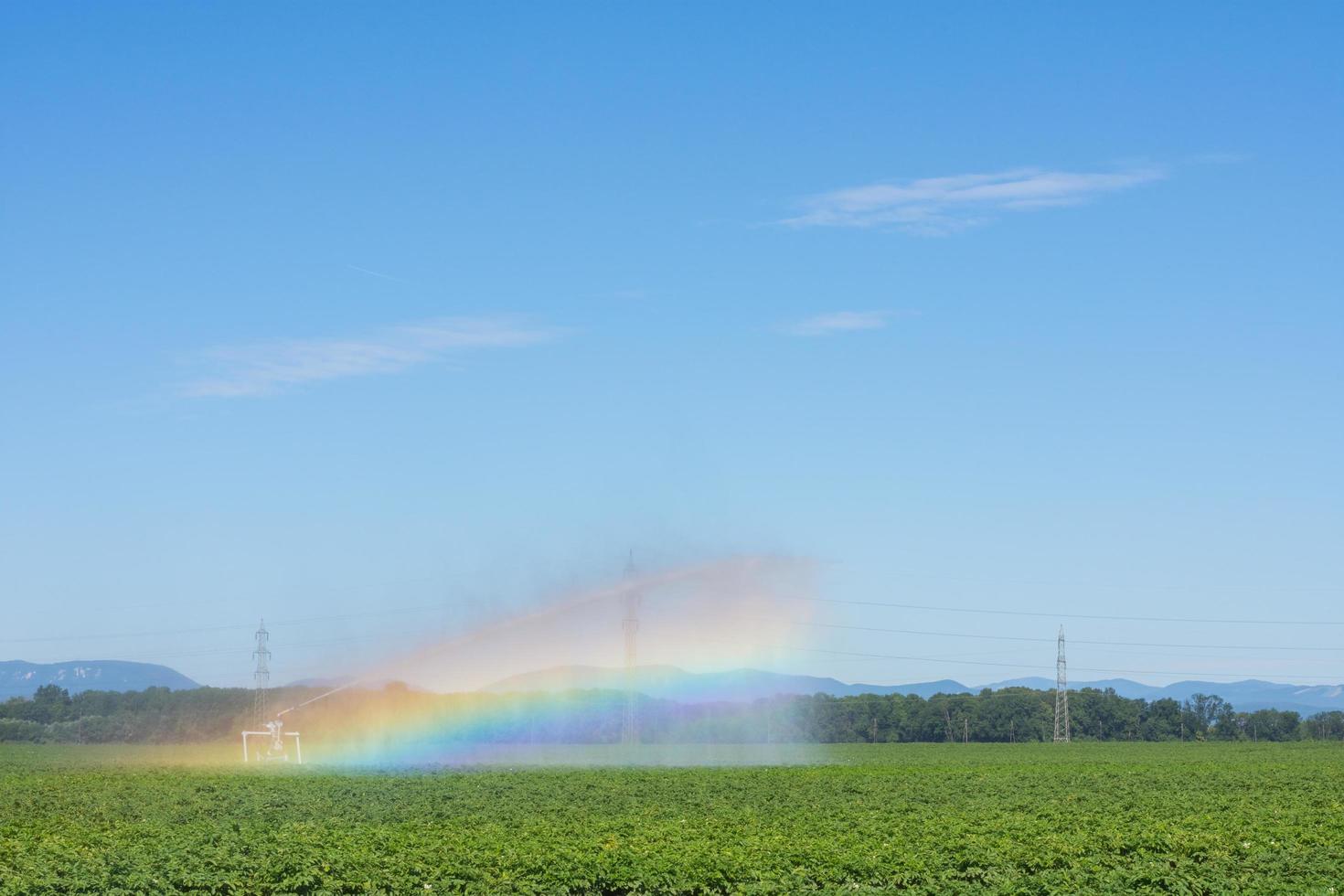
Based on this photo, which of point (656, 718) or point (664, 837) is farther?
point (656, 718)

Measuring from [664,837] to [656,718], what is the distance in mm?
61809

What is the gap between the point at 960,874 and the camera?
2198 cm

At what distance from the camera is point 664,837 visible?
2602cm

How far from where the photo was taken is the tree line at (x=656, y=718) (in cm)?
7438

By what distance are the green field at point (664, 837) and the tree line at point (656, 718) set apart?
25.9 meters

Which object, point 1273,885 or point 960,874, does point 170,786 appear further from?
point 1273,885

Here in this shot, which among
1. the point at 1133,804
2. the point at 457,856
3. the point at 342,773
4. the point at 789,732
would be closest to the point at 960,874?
the point at 457,856

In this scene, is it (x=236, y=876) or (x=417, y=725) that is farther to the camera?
(x=417, y=725)

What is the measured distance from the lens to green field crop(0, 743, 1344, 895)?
833 inches

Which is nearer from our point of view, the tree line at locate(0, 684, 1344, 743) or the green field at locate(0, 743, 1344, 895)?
the green field at locate(0, 743, 1344, 895)

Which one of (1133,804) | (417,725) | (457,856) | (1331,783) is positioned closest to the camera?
(457,856)

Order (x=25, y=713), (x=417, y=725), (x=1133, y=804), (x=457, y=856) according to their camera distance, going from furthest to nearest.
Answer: (x=25, y=713)
(x=417, y=725)
(x=1133, y=804)
(x=457, y=856)

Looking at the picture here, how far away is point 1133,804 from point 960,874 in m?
17.8

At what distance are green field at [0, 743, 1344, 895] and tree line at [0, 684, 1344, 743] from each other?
25908 millimetres
